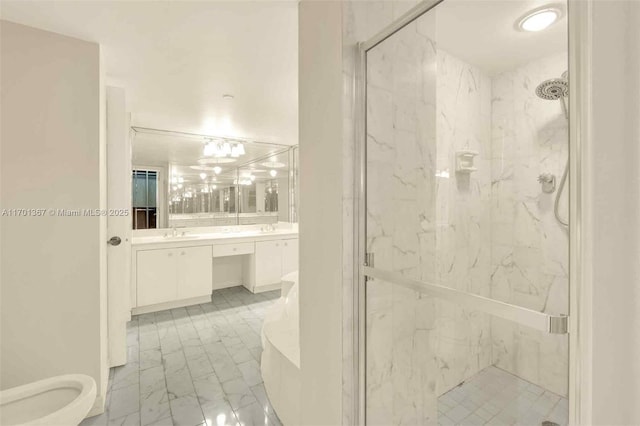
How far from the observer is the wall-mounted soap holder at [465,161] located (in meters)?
1.20

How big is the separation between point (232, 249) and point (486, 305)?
3439 millimetres

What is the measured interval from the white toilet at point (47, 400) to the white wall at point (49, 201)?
1.00 feet

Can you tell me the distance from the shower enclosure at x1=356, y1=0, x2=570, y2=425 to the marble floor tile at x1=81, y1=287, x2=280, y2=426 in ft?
3.25

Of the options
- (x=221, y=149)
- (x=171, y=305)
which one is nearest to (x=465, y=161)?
(x=221, y=149)

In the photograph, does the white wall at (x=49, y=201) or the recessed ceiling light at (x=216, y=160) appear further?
the recessed ceiling light at (x=216, y=160)

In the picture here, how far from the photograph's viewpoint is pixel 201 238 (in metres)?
3.69

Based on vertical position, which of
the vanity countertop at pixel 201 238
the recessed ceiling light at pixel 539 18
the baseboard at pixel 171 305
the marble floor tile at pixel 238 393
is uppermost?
the recessed ceiling light at pixel 539 18

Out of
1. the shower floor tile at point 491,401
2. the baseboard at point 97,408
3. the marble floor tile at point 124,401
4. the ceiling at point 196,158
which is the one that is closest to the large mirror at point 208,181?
the ceiling at point 196,158

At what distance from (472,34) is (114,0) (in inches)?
67.5

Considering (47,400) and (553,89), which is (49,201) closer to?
(47,400)
